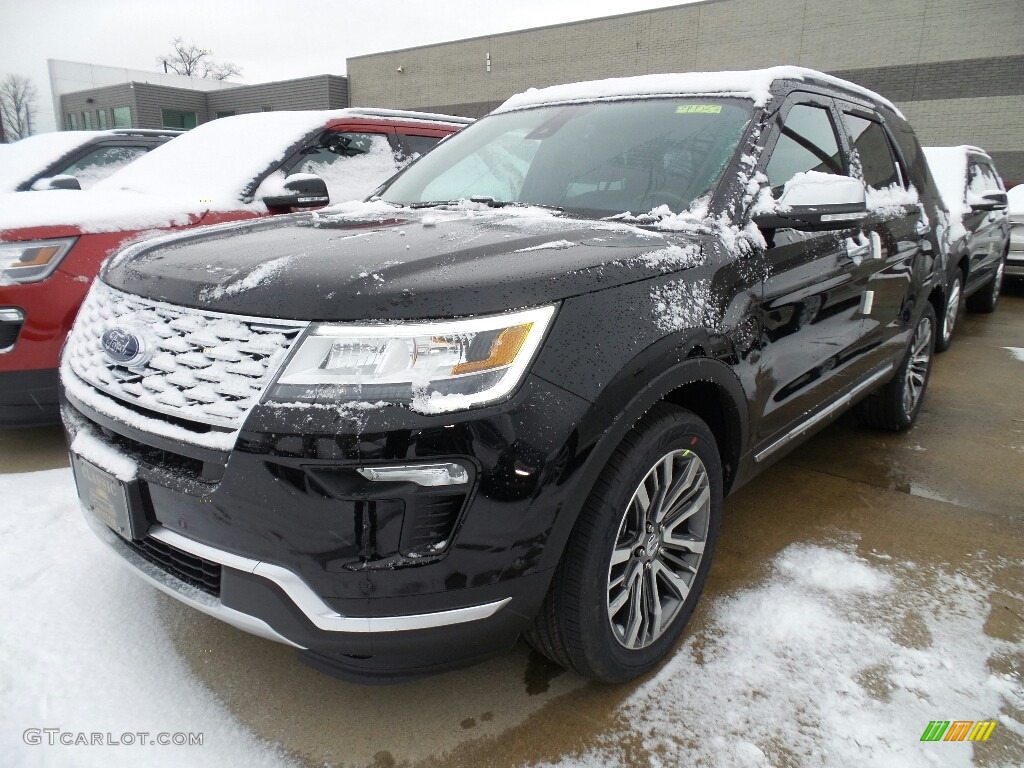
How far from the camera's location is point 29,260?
3.09 m

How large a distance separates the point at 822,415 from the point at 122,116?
39197 millimetres

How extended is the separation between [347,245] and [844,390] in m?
2.28

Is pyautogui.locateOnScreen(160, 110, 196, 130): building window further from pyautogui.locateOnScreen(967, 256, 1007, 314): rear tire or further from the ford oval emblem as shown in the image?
the ford oval emblem

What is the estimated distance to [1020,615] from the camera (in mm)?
2355

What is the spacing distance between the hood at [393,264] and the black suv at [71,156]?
4.99m

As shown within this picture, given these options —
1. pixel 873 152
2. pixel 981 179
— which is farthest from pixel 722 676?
pixel 981 179

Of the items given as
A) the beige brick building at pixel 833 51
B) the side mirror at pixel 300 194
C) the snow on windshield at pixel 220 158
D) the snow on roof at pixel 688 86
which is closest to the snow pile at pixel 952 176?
the snow on roof at pixel 688 86

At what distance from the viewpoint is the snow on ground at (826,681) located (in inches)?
70.2

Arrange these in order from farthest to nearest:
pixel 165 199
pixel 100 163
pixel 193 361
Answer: pixel 100 163 < pixel 165 199 < pixel 193 361

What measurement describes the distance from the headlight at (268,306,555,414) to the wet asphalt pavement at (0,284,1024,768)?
0.96 metres

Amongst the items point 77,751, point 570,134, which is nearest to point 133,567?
point 77,751

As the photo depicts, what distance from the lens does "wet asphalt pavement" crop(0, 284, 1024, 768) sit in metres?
1.81

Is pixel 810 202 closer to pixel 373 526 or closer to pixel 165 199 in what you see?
pixel 373 526

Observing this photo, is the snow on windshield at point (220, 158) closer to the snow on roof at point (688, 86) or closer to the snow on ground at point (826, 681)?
the snow on roof at point (688, 86)
